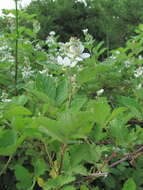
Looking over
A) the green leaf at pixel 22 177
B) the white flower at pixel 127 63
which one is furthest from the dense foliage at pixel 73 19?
the green leaf at pixel 22 177

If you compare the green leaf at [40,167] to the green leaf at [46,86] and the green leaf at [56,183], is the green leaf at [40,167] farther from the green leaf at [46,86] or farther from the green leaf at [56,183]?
the green leaf at [46,86]

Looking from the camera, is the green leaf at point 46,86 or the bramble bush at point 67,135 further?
the green leaf at point 46,86

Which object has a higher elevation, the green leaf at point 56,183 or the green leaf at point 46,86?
the green leaf at point 46,86

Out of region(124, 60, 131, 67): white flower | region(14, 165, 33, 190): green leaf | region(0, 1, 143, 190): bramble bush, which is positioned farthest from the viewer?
region(124, 60, 131, 67): white flower

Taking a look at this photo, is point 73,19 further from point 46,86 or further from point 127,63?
point 46,86

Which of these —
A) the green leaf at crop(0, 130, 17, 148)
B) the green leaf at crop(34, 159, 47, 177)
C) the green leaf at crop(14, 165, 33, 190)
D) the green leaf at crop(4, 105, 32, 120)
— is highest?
the green leaf at crop(4, 105, 32, 120)

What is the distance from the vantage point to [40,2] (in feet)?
49.4

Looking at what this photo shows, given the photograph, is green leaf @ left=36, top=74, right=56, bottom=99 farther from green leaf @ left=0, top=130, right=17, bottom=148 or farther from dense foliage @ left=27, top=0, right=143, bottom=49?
dense foliage @ left=27, top=0, right=143, bottom=49

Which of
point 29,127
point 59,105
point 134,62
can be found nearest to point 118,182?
point 59,105

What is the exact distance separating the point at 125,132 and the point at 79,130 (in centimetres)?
28

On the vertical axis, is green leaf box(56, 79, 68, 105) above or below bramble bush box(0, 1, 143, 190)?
above

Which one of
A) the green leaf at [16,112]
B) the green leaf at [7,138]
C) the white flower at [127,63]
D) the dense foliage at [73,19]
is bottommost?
the green leaf at [7,138]

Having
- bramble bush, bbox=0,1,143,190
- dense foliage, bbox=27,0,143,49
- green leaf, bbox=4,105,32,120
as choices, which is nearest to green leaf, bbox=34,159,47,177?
bramble bush, bbox=0,1,143,190

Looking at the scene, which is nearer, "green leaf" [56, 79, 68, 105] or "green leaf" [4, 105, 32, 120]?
"green leaf" [4, 105, 32, 120]
